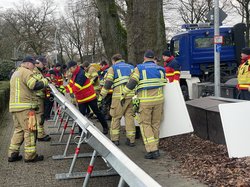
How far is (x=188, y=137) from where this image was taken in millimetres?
8102

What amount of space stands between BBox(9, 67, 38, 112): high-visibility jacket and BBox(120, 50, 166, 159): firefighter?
1.79m

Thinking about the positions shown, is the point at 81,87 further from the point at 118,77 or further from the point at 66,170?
the point at 66,170

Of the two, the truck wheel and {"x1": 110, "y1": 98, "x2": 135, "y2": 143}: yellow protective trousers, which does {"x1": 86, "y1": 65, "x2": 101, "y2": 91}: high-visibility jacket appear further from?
{"x1": 110, "y1": 98, "x2": 135, "y2": 143}: yellow protective trousers

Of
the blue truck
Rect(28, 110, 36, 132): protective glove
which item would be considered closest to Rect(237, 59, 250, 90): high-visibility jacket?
Rect(28, 110, 36, 132): protective glove

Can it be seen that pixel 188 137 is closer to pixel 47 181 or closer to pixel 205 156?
pixel 205 156

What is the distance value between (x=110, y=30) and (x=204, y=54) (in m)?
4.03

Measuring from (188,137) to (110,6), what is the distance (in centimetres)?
990

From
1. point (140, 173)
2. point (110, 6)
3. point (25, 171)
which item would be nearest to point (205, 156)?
point (25, 171)

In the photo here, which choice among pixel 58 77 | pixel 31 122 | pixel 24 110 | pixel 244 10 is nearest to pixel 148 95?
pixel 31 122

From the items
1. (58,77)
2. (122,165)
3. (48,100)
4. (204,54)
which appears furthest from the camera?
(204,54)

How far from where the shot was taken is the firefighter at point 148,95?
6.95 m

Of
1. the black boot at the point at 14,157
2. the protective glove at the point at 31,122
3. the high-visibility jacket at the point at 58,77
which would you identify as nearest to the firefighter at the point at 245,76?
the protective glove at the point at 31,122

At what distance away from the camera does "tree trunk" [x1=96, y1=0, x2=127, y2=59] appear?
52.5ft

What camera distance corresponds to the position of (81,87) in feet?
29.9
